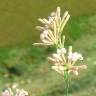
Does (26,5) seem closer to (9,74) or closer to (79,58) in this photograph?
(9,74)

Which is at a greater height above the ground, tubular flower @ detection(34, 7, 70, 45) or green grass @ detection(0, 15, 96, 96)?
green grass @ detection(0, 15, 96, 96)

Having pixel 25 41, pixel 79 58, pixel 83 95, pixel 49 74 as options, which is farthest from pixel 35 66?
pixel 79 58

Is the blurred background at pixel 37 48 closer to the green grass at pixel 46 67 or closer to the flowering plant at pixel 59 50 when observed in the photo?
the green grass at pixel 46 67

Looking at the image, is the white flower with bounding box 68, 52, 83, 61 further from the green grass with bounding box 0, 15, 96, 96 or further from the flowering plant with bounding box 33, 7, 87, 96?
the green grass with bounding box 0, 15, 96, 96

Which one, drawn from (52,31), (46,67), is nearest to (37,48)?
(46,67)

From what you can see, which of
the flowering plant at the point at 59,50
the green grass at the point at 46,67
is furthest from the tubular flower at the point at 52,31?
the green grass at the point at 46,67

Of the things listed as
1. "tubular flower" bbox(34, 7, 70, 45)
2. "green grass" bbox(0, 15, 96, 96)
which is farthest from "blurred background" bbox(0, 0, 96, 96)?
"tubular flower" bbox(34, 7, 70, 45)
